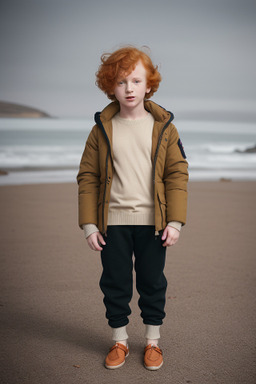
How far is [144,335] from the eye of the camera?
224 centimetres

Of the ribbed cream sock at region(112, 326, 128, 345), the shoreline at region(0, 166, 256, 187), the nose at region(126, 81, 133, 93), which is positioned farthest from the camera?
the shoreline at region(0, 166, 256, 187)

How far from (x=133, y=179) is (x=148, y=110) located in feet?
1.14

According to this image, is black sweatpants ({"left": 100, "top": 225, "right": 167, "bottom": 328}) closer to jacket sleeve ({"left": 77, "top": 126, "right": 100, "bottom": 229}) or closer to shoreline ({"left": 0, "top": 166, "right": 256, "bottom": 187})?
jacket sleeve ({"left": 77, "top": 126, "right": 100, "bottom": 229})

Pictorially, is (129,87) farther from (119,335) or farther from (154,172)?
(119,335)

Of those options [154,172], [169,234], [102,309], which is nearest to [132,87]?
[154,172]

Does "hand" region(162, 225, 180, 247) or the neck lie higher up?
the neck

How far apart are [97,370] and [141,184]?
84 cm

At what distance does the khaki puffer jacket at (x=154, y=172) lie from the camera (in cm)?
198

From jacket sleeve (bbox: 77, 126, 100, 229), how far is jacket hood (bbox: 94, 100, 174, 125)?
0.19 ft

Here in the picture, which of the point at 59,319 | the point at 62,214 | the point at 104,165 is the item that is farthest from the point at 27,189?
the point at 104,165

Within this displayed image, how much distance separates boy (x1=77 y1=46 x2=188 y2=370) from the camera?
1.98 meters

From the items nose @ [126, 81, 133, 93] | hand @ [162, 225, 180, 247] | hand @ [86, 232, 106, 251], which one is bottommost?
hand @ [86, 232, 106, 251]

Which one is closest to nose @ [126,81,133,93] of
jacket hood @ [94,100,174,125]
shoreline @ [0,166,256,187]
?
jacket hood @ [94,100,174,125]

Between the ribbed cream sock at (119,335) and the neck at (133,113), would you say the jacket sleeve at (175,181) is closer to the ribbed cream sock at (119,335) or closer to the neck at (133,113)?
the neck at (133,113)
